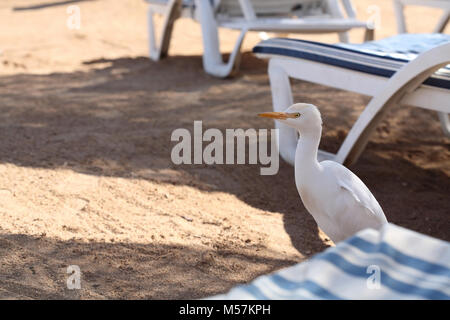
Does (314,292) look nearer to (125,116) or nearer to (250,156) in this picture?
(250,156)

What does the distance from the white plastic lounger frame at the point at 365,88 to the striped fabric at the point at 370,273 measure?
1.96 m

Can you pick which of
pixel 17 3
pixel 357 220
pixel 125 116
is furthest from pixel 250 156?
pixel 17 3

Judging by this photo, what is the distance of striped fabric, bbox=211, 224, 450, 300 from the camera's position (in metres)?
1.78

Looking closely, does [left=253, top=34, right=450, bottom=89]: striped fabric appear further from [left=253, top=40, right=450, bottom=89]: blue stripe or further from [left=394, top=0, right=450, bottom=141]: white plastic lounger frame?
[left=394, top=0, right=450, bottom=141]: white plastic lounger frame

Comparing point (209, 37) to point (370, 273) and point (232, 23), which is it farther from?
point (370, 273)

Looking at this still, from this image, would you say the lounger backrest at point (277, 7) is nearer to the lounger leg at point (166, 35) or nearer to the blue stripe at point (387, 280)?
the lounger leg at point (166, 35)

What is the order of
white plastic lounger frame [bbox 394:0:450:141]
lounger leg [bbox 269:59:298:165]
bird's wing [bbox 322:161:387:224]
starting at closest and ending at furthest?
bird's wing [bbox 322:161:387:224] < lounger leg [bbox 269:59:298:165] < white plastic lounger frame [bbox 394:0:450:141]

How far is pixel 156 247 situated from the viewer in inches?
129

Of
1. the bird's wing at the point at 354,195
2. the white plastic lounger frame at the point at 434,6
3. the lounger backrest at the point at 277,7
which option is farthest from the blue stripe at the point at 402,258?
the lounger backrest at the point at 277,7

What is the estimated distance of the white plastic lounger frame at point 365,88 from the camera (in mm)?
3764

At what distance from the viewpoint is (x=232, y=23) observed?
6.84 metres

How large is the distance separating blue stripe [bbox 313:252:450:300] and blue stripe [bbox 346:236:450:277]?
0.08m

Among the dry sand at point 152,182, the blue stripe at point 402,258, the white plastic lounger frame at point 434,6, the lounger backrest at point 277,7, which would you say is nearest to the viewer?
the blue stripe at point 402,258

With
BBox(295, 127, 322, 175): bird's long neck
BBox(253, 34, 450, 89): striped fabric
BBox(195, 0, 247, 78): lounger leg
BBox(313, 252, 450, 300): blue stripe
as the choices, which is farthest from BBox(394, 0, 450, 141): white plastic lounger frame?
BBox(313, 252, 450, 300): blue stripe
